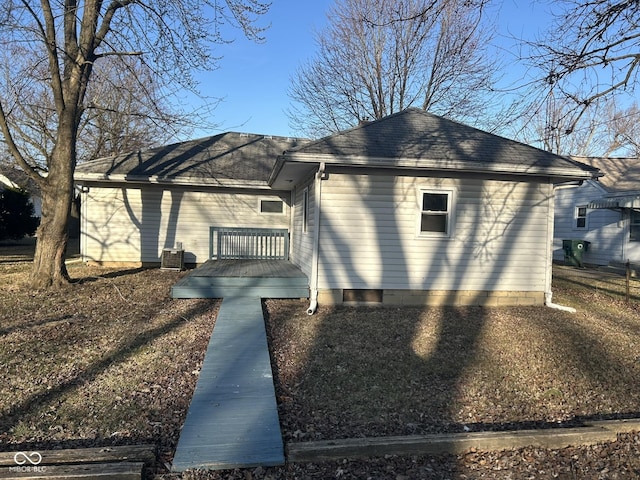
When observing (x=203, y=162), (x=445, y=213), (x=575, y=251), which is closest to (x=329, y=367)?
(x=445, y=213)

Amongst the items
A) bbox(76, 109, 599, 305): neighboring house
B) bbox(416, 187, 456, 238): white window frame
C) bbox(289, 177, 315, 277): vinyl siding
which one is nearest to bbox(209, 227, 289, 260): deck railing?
bbox(289, 177, 315, 277): vinyl siding

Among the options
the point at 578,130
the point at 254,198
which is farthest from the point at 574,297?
the point at 254,198

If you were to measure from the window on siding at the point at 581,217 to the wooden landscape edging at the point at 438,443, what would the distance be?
54.0 ft

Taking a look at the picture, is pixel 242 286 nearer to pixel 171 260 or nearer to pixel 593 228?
pixel 171 260

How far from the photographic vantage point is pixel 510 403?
13.8 feet

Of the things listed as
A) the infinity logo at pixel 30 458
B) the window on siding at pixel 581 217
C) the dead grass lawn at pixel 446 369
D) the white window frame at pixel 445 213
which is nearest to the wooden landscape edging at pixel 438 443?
the dead grass lawn at pixel 446 369

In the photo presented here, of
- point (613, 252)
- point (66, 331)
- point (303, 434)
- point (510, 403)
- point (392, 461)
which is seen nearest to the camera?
point (392, 461)

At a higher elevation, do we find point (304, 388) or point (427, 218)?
point (427, 218)

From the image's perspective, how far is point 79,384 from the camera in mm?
4332

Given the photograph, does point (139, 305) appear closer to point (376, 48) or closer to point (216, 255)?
point (216, 255)

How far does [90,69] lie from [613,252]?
17.9 meters

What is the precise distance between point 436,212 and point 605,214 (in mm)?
11680

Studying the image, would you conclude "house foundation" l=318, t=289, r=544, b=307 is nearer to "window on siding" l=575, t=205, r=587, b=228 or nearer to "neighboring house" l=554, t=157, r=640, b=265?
"neighboring house" l=554, t=157, r=640, b=265

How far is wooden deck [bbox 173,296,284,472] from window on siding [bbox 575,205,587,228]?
53.7 feet
